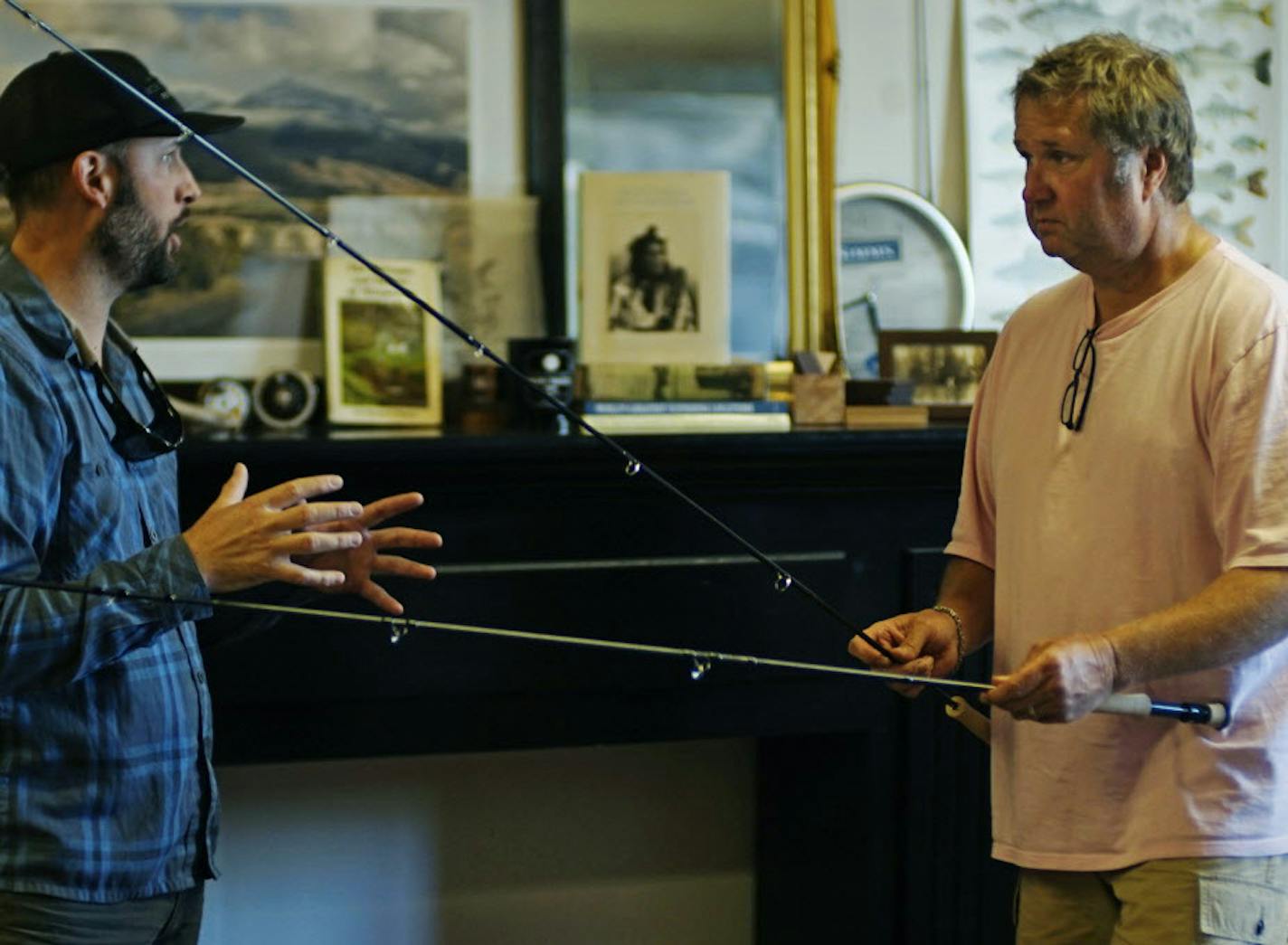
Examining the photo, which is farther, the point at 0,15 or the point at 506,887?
the point at 506,887

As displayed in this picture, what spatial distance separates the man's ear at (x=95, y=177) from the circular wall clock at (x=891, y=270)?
1529mm

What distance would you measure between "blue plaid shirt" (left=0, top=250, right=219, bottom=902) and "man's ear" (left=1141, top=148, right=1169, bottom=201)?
44.4 inches

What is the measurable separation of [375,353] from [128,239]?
0.95m

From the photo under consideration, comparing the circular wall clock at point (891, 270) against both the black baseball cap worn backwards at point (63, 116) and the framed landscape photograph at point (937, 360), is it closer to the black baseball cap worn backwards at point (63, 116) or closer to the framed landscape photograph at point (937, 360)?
the framed landscape photograph at point (937, 360)

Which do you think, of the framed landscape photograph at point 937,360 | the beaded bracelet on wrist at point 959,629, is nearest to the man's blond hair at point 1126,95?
the beaded bracelet on wrist at point 959,629

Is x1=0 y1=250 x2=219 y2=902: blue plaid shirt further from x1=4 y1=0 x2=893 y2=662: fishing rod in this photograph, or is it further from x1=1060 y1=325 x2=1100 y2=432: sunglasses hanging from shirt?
x1=1060 y1=325 x2=1100 y2=432: sunglasses hanging from shirt

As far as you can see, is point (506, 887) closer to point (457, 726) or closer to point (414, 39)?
point (457, 726)

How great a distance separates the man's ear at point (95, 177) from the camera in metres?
1.91

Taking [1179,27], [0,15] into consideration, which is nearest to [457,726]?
[0,15]

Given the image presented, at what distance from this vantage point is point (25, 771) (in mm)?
1787

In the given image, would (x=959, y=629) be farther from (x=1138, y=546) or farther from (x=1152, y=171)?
(x=1152, y=171)

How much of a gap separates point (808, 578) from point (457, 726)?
2.07ft

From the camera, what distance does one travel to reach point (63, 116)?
1.91 metres

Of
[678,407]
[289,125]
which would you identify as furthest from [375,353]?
[678,407]
